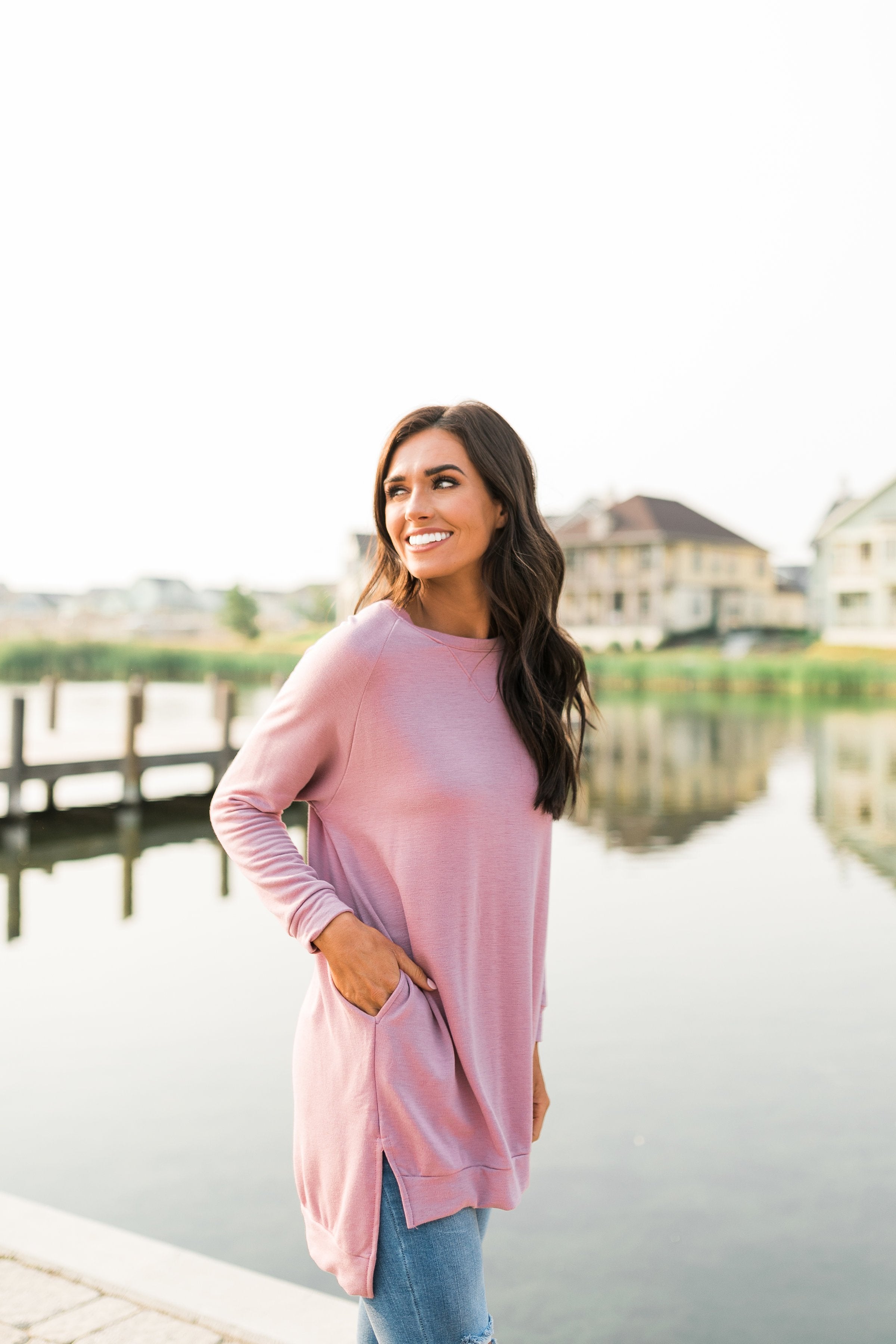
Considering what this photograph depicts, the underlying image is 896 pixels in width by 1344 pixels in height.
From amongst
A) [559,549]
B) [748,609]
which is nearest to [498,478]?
[559,549]

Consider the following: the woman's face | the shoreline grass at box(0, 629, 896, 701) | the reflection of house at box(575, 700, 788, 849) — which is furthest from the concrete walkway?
the shoreline grass at box(0, 629, 896, 701)

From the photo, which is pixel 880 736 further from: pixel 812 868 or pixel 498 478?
pixel 498 478

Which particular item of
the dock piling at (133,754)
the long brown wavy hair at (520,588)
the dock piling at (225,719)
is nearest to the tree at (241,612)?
the dock piling at (225,719)

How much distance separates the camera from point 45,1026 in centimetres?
727

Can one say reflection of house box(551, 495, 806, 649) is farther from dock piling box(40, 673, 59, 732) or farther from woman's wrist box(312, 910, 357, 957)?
woman's wrist box(312, 910, 357, 957)

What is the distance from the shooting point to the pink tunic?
5.75 ft

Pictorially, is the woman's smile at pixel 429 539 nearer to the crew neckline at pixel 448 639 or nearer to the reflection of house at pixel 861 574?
the crew neckline at pixel 448 639

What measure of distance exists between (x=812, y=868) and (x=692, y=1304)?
8658 mm

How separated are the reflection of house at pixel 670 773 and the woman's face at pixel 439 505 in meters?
7.60

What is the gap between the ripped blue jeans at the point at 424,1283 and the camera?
1705 millimetres

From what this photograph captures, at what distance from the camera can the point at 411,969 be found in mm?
1783

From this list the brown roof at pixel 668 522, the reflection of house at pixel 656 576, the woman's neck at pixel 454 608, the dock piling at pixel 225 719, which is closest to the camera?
the woman's neck at pixel 454 608

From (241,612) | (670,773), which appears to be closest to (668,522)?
(241,612)

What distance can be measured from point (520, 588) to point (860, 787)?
1830 centimetres
